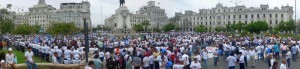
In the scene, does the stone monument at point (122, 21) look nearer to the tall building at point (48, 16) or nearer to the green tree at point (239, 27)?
the green tree at point (239, 27)

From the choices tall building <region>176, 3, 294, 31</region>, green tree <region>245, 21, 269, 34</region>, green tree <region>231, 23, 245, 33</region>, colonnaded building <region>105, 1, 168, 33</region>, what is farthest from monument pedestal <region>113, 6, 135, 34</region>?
tall building <region>176, 3, 294, 31</region>

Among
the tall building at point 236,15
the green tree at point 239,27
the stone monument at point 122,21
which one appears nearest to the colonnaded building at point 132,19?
the stone monument at point 122,21

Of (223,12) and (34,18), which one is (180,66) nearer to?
(223,12)

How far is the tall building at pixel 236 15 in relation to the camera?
5231 inches

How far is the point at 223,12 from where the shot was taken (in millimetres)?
143625

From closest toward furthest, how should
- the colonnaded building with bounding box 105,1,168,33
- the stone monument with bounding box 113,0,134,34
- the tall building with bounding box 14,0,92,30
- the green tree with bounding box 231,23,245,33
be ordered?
1. the green tree with bounding box 231,23,245,33
2. the stone monument with bounding box 113,0,134,34
3. the colonnaded building with bounding box 105,1,168,33
4. the tall building with bounding box 14,0,92,30

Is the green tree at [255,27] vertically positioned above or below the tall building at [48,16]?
below

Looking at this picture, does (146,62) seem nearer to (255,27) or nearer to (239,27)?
(255,27)

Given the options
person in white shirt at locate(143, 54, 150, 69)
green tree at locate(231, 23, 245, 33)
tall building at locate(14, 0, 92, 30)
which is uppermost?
tall building at locate(14, 0, 92, 30)

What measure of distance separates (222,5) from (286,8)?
77.2ft

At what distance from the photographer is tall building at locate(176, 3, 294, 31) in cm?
13288

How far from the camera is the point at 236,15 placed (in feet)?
458

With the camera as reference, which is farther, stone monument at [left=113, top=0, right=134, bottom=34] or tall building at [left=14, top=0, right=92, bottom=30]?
tall building at [left=14, top=0, right=92, bottom=30]

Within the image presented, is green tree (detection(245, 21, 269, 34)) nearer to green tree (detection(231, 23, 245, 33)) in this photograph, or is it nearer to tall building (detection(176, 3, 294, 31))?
green tree (detection(231, 23, 245, 33))
